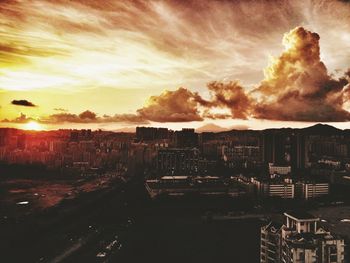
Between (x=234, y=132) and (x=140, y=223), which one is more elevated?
(x=234, y=132)

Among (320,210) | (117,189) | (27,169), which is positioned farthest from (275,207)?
(27,169)

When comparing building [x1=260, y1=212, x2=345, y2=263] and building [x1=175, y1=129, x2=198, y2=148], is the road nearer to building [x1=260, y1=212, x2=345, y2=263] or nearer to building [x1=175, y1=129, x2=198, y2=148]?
building [x1=260, y1=212, x2=345, y2=263]

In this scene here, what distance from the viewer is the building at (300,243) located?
7.44 m

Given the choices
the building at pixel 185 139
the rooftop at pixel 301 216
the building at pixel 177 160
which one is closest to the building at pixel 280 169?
the building at pixel 177 160

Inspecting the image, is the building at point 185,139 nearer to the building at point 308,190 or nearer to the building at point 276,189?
the building at point 276,189

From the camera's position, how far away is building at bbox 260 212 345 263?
7.44 meters

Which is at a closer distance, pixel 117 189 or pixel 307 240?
pixel 307 240

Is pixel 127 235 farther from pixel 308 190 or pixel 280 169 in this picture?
pixel 280 169

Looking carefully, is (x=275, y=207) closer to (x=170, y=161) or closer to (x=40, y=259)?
(x=40, y=259)

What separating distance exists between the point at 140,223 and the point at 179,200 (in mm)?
4796

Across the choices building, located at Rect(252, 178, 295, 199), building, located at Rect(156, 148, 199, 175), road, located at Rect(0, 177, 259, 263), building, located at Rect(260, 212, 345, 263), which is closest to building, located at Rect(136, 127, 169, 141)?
building, located at Rect(156, 148, 199, 175)

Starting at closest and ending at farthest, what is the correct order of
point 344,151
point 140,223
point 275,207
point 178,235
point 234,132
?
1. point 178,235
2. point 140,223
3. point 275,207
4. point 344,151
5. point 234,132

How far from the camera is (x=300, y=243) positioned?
24.9 ft

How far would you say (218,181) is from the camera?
2442 cm
